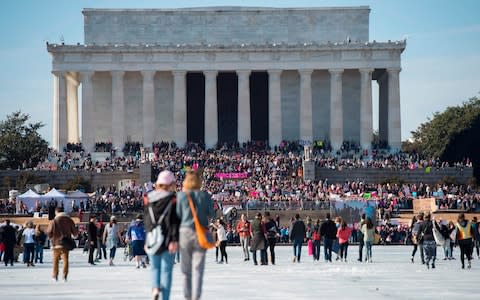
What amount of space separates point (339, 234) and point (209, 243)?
75.3 feet

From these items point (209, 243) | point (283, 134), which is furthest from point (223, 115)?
point (209, 243)

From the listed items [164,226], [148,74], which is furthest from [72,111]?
[164,226]

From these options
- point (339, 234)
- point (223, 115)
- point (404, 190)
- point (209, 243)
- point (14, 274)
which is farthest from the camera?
point (223, 115)

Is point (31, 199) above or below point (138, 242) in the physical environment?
above

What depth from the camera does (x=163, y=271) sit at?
2031 cm

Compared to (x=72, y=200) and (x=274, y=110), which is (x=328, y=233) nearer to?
(x=72, y=200)

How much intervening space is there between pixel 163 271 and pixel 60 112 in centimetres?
8920

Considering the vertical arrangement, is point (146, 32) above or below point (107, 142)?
above

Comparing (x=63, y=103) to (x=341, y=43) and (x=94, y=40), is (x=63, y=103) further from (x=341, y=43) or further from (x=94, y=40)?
(x=341, y=43)

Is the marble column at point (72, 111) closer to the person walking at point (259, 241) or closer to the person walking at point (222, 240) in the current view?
the person walking at point (222, 240)

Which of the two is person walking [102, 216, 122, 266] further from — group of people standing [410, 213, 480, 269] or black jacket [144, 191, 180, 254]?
black jacket [144, 191, 180, 254]

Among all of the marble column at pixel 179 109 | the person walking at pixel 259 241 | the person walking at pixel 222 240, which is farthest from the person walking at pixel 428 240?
the marble column at pixel 179 109

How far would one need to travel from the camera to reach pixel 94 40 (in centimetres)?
11288

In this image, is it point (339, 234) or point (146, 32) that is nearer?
point (339, 234)
